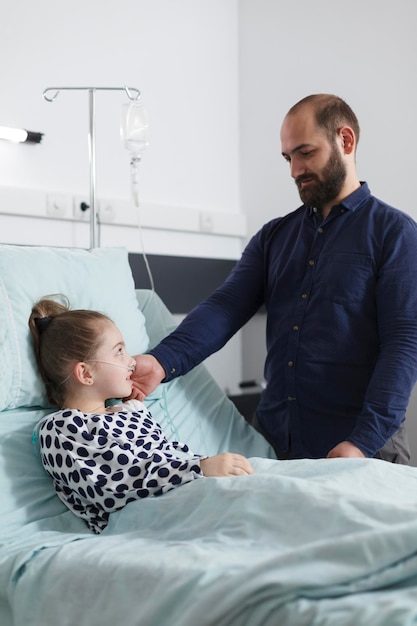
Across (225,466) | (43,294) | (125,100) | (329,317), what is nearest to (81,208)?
(125,100)

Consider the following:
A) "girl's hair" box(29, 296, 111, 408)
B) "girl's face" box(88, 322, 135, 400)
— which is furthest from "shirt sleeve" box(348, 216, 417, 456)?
"girl's hair" box(29, 296, 111, 408)

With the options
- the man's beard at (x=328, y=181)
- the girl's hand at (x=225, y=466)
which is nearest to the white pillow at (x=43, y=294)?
the girl's hand at (x=225, y=466)

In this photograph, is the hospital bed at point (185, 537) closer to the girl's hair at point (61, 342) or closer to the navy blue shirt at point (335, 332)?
the girl's hair at point (61, 342)

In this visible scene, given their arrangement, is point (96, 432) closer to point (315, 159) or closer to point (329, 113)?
point (315, 159)

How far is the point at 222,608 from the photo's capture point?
3.57ft

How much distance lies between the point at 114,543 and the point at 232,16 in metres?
2.75

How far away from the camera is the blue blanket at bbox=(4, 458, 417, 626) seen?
1.07m

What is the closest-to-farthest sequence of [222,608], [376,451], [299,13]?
[222,608] → [376,451] → [299,13]

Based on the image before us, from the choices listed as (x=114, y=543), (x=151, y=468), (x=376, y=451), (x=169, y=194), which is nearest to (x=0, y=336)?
(x=151, y=468)

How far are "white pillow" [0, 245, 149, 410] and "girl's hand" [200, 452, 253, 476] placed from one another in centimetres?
46

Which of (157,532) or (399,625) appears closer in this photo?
(399,625)

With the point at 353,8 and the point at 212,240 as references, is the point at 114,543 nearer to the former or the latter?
the point at 212,240

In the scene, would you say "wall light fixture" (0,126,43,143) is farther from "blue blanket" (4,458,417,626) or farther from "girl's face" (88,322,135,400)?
"blue blanket" (4,458,417,626)

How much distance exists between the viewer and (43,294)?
1.94m
